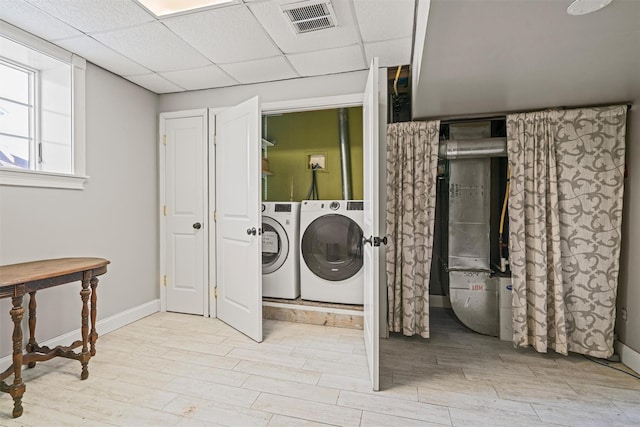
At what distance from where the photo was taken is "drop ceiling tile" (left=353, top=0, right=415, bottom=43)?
179 centimetres

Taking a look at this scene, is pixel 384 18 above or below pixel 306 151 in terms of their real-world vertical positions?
above

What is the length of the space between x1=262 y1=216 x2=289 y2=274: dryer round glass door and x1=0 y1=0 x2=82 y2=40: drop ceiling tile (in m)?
2.01

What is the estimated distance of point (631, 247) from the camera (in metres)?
2.13

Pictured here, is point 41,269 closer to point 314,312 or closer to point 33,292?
point 33,292

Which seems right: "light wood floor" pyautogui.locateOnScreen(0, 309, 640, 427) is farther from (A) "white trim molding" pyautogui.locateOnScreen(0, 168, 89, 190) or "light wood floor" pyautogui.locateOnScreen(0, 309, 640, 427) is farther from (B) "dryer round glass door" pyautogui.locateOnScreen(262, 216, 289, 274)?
(A) "white trim molding" pyautogui.locateOnScreen(0, 168, 89, 190)

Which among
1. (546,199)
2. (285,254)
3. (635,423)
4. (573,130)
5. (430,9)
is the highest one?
(430,9)

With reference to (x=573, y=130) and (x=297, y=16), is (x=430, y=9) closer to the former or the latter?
(x=297, y=16)

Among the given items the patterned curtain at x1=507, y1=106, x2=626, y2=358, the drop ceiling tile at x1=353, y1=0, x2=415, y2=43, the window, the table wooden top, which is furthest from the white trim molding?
the patterned curtain at x1=507, y1=106, x2=626, y2=358

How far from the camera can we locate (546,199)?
2.28 meters

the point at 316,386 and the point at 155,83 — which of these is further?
the point at 155,83

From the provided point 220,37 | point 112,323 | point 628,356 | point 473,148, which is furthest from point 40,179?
point 628,356

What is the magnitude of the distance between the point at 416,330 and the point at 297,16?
2.48 metres

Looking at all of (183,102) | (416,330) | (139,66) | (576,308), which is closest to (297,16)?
(139,66)

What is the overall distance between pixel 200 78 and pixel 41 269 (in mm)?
1955
